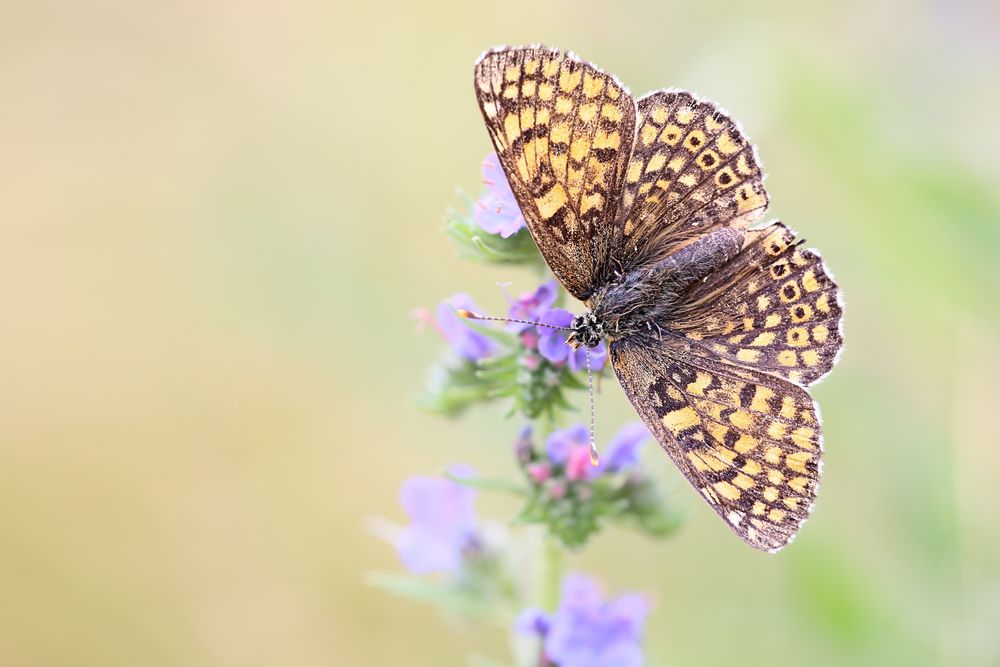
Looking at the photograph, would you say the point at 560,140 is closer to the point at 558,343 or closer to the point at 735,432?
the point at 558,343

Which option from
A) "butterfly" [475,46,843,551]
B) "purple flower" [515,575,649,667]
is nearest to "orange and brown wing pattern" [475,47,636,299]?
"butterfly" [475,46,843,551]

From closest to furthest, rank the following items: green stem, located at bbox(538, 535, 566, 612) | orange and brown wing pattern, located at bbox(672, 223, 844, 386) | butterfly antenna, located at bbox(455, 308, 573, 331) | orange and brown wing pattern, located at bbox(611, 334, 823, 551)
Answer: orange and brown wing pattern, located at bbox(611, 334, 823, 551) → butterfly antenna, located at bbox(455, 308, 573, 331) → orange and brown wing pattern, located at bbox(672, 223, 844, 386) → green stem, located at bbox(538, 535, 566, 612)

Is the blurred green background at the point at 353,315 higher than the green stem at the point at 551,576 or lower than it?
higher

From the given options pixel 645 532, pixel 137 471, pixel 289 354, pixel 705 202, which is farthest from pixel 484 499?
pixel 705 202

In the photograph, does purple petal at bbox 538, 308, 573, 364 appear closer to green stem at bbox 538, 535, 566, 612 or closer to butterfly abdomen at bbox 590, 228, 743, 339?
butterfly abdomen at bbox 590, 228, 743, 339

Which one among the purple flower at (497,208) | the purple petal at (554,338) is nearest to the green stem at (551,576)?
the purple petal at (554,338)

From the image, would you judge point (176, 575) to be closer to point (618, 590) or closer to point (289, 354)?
point (289, 354)

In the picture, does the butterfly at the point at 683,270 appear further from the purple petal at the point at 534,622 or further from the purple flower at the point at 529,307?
the purple petal at the point at 534,622

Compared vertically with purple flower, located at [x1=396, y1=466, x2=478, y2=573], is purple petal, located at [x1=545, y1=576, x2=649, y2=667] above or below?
below
